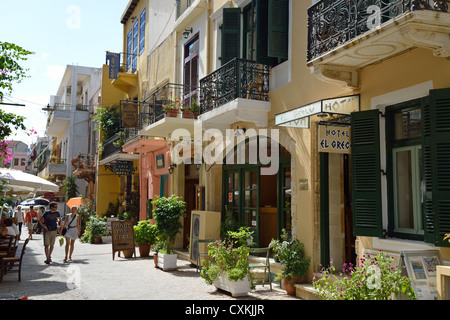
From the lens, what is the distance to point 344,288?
4797 mm

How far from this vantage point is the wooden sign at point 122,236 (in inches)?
528

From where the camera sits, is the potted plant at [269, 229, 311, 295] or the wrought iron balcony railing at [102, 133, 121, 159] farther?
the wrought iron balcony railing at [102, 133, 121, 159]

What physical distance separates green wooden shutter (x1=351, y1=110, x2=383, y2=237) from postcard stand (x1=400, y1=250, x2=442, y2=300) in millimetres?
1303

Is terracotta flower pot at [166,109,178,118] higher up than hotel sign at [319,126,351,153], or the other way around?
terracotta flower pot at [166,109,178,118]

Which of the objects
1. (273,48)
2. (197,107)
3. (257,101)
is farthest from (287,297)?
(197,107)

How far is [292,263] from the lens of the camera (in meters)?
8.30

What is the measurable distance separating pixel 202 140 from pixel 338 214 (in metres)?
5.59

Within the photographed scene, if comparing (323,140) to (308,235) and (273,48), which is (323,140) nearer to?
(308,235)

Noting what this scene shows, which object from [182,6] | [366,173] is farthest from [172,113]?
[366,173]

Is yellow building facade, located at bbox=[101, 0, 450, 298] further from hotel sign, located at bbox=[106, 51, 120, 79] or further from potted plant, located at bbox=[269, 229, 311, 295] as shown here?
hotel sign, located at bbox=[106, 51, 120, 79]

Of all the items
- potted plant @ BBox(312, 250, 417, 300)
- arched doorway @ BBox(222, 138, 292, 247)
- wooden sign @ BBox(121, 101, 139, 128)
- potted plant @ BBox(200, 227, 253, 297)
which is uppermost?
wooden sign @ BBox(121, 101, 139, 128)

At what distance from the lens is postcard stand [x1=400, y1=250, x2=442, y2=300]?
16.6 feet

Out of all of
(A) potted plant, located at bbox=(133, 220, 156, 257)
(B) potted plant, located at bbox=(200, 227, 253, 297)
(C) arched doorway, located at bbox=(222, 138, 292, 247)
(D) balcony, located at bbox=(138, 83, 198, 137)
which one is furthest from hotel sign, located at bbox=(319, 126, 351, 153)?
(A) potted plant, located at bbox=(133, 220, 156, 257)

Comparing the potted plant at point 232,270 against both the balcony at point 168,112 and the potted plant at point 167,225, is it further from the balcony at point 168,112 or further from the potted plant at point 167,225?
the balcony at point 168,112
